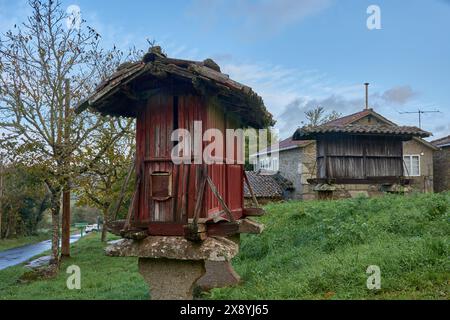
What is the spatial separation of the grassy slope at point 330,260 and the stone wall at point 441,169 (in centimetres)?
1689

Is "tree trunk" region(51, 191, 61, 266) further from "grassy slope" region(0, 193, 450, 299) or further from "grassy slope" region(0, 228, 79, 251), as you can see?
"grassy slope" region(0, 228, 79, 251)

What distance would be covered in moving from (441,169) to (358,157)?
1125 centimetres

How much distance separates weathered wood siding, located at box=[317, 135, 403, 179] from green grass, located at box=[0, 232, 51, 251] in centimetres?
2400

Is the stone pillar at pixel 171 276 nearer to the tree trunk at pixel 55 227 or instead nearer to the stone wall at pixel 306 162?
Result: the tree trunk at pixel 55 227

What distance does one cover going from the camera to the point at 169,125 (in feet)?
19.7

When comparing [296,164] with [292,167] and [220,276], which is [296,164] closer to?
[292,167]

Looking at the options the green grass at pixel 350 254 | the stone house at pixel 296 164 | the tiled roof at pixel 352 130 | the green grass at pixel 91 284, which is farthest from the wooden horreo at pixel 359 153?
the green grass at pixel 91 284

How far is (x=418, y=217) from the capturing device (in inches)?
368

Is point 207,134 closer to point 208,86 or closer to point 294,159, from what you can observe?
point 208,86

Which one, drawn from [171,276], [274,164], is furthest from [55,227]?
[274,164]

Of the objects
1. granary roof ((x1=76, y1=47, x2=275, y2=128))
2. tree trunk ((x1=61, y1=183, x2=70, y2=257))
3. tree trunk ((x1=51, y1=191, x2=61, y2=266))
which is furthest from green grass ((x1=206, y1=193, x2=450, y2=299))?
tree trunk ((x1=61, y1=183, x2=70, y2=257))

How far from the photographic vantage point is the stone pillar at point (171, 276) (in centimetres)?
594

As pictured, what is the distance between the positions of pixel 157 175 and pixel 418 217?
6742mm
